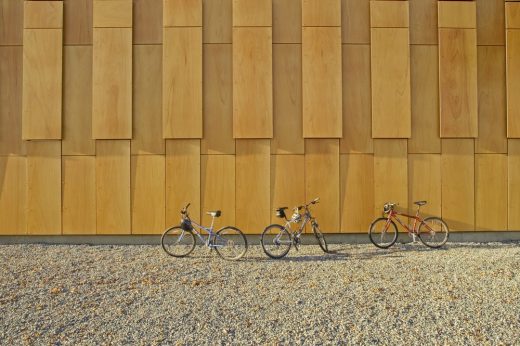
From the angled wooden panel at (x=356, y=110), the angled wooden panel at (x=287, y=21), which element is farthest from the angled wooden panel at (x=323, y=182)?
the angled wooden panel at (x=287, y=21)

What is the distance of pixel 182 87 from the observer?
9.84 meters

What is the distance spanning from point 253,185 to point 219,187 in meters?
0.75

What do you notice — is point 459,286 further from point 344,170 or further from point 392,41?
point 392,41

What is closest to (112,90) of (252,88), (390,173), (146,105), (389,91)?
(146,105)

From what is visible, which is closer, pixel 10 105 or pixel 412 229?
pixel 412 229

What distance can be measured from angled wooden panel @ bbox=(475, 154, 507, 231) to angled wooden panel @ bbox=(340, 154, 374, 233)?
242cm

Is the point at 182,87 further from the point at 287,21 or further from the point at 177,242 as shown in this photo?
the point at 177,242

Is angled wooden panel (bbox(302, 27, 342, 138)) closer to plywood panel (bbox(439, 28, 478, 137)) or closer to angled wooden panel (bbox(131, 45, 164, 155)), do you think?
plywood panel (bbox(439, 28, 478, 137))

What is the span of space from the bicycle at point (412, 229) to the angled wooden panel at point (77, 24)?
754 centimetres

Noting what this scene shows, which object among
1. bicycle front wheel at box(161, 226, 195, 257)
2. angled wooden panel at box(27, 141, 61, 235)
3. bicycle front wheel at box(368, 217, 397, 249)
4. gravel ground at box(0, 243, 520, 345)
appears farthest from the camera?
angled wooden panel at box(27, 141, 61, 235)

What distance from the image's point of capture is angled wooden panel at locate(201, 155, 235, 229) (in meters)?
9.81

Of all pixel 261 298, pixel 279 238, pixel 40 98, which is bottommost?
pixel 261 298

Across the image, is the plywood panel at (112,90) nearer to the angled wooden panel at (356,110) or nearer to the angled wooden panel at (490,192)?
the angled wooden panel at (356,110)

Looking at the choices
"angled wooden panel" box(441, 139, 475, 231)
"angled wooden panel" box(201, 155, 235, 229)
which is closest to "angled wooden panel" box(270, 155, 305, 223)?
"angled wooden panel" box(201, 155, 235, 229)
